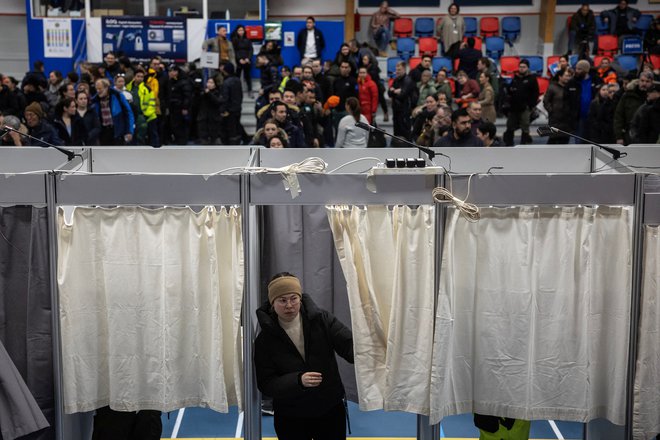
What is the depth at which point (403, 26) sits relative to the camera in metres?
18.4

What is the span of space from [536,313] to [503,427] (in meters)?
0.81

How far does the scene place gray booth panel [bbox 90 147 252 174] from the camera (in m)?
6.74

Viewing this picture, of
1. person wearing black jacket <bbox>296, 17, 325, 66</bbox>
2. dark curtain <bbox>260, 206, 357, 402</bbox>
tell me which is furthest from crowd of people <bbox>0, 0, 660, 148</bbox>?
dark curtain <bbox>260, 206, 357, 402</bbox>

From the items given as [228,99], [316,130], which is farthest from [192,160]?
[228,99]

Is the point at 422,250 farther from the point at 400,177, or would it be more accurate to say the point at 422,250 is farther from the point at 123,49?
the point at 123,49

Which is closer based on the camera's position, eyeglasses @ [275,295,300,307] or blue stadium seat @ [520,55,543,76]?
eyeglasses @ [275,295,300,307]

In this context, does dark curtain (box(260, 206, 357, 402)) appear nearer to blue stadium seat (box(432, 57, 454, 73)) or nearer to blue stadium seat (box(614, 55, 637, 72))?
blue stadium seat (box(432, 57, 454, 73))

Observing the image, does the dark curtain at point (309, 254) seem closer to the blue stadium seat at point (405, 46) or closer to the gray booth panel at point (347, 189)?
the gray booth panel at point (347, 189)

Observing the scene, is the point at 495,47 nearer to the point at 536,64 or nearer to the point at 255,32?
the point at 536,64

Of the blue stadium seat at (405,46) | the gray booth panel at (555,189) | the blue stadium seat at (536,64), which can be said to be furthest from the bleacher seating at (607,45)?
the gray booth panel at (555,189)

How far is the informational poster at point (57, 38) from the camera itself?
17.1 m

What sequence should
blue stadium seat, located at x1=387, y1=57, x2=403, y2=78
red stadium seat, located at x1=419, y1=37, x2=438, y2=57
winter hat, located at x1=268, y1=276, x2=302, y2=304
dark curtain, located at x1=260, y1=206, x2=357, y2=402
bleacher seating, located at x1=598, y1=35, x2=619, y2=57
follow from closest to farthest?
1. winter hat, located at x1=268, y1=276, x2=302, y2=304
2. dark curtain, located at x1=260, y1=206, x2=357, y2=402
3. blue stadium seat, located at x1=387, y1=57, x2=403, y2=78
4. bleacher seating, located at x1=598, y1=35, x2=619, y2=57
5. red stadium seat, located at x1=419, y1=37, x2=438, y2=57

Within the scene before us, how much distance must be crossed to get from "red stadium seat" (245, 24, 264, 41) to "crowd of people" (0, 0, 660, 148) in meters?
1.25

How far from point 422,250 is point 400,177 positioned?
415 mm
